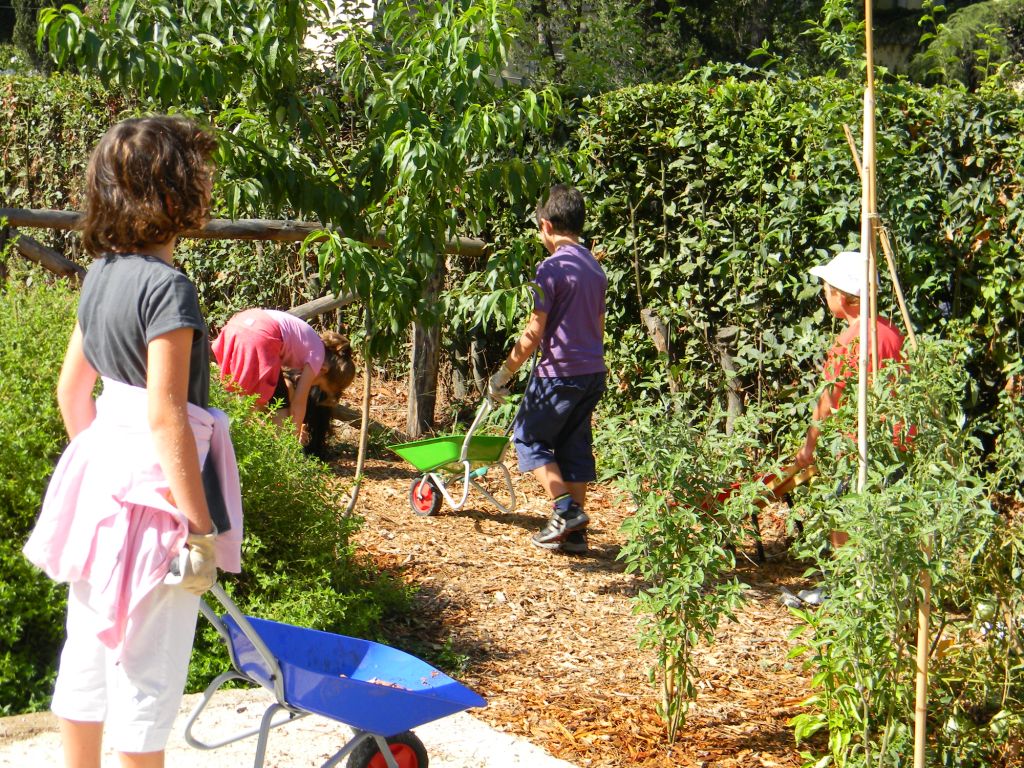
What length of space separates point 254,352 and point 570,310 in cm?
168

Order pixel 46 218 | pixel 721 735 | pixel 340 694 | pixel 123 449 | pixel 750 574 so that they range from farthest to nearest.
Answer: pixel 46 218 < pixel 750 574 < pixel 721 735 < pixel 340 694 < pixel 123 449

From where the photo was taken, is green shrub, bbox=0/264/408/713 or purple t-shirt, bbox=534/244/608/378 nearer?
green shrub, bbox=0/264/408/713

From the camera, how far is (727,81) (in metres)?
6.63

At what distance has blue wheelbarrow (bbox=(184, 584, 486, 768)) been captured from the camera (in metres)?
2.76

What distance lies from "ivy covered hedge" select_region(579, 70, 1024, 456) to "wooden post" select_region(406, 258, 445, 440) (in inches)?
53.7

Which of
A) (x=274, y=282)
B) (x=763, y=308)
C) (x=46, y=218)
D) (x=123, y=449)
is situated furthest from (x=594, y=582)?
(x=274, y=282)

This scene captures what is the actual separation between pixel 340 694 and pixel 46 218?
4.76 m

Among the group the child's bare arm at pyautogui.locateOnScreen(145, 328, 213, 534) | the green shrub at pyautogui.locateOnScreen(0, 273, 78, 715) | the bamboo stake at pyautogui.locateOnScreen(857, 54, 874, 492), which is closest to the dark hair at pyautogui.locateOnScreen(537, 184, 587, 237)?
the bamboo stake at pyautogui.locateOnScreen(857, 54, 874, 492)

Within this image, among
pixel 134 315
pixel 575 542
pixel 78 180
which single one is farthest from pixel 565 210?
pixel 78 180

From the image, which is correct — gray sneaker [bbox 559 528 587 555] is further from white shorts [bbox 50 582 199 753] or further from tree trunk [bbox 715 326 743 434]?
white shorts [bbox 50 582 199 753]

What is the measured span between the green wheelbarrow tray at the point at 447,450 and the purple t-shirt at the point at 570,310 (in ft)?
2.25

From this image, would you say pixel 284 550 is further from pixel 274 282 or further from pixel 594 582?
pixel 274 282

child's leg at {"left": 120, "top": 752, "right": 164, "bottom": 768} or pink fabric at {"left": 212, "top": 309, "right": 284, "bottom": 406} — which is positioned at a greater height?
pink fabric at {"left": 212, "top": 309, "right": 284, "bottom": 406}

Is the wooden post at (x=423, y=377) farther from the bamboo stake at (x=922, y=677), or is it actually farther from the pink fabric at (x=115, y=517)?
the pink fabric at (x=115, y=517)
